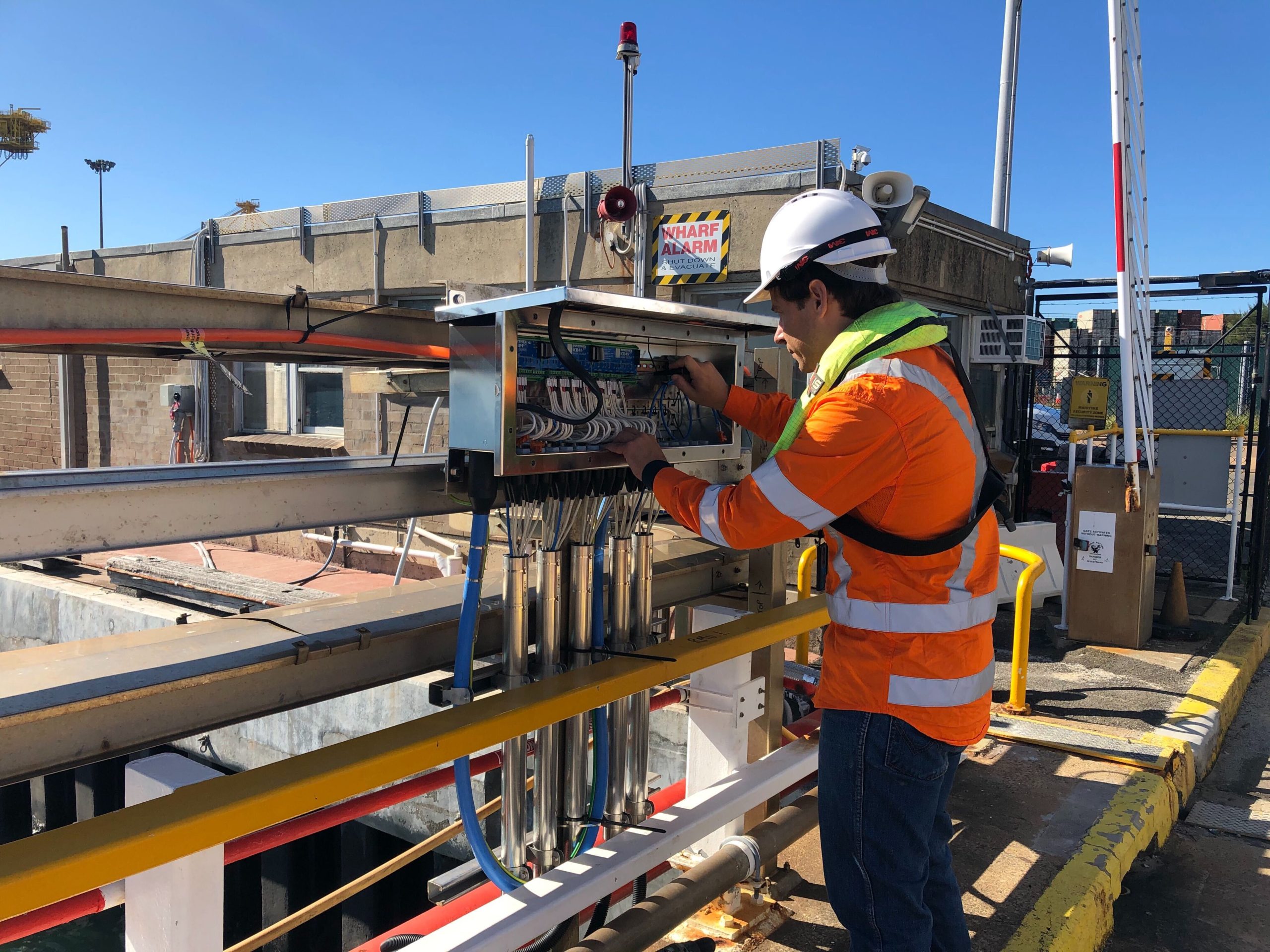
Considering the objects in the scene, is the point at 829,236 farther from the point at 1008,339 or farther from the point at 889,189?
the point at 1008,339

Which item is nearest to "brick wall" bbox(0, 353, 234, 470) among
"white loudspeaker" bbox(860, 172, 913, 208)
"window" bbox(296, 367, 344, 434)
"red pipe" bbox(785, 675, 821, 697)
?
"window" bbox(296, 367, 344, 434)

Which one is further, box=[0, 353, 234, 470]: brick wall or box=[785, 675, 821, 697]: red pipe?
box=[0, 353, 234, 470]: brick wall

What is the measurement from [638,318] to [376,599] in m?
1.08

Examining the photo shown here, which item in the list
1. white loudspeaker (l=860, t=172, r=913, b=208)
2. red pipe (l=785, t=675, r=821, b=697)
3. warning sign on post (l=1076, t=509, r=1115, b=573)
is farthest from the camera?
warning sign on post (l=1076, t=509, r=1115, b=573)

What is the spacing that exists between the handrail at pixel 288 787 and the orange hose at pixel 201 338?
3.93 ft

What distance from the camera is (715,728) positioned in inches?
126

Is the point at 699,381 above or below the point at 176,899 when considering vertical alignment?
above

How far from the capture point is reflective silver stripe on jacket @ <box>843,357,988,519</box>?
203cm

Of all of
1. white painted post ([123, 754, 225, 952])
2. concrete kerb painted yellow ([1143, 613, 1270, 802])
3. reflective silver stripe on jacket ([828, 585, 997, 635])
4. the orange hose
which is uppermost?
the orange hose

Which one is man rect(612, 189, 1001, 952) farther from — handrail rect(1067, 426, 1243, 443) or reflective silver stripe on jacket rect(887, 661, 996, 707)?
handrail rect(1067, 426, 1243, 443)

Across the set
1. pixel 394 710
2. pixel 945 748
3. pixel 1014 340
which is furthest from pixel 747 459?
pixel 1014 340

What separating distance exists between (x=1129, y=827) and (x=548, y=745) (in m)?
2.57

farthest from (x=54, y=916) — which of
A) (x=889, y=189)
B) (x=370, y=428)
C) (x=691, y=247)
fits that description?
(x=370, y=428)

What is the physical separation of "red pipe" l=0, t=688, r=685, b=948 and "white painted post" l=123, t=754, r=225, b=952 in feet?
0.40
